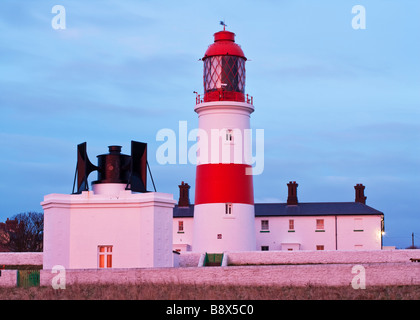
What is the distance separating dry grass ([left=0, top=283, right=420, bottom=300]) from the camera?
28656mm

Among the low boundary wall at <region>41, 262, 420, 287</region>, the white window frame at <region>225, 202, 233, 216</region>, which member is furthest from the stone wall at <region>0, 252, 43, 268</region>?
the low boundary wall at <region>41, 262, 420, 287</region>

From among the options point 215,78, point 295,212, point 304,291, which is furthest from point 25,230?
point 304,291

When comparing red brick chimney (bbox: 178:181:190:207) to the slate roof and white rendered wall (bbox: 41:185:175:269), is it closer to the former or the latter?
the slate roof

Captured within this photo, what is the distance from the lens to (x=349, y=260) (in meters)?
45.8

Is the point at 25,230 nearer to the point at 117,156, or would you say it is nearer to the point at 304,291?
the point at 117,156

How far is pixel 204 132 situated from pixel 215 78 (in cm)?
314

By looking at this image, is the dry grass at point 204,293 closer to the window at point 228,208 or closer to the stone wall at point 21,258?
the stone wall at point 21,258

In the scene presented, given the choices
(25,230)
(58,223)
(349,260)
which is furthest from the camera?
(25,230)

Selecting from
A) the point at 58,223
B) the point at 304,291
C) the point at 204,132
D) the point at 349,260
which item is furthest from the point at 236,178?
the point at 304,291
